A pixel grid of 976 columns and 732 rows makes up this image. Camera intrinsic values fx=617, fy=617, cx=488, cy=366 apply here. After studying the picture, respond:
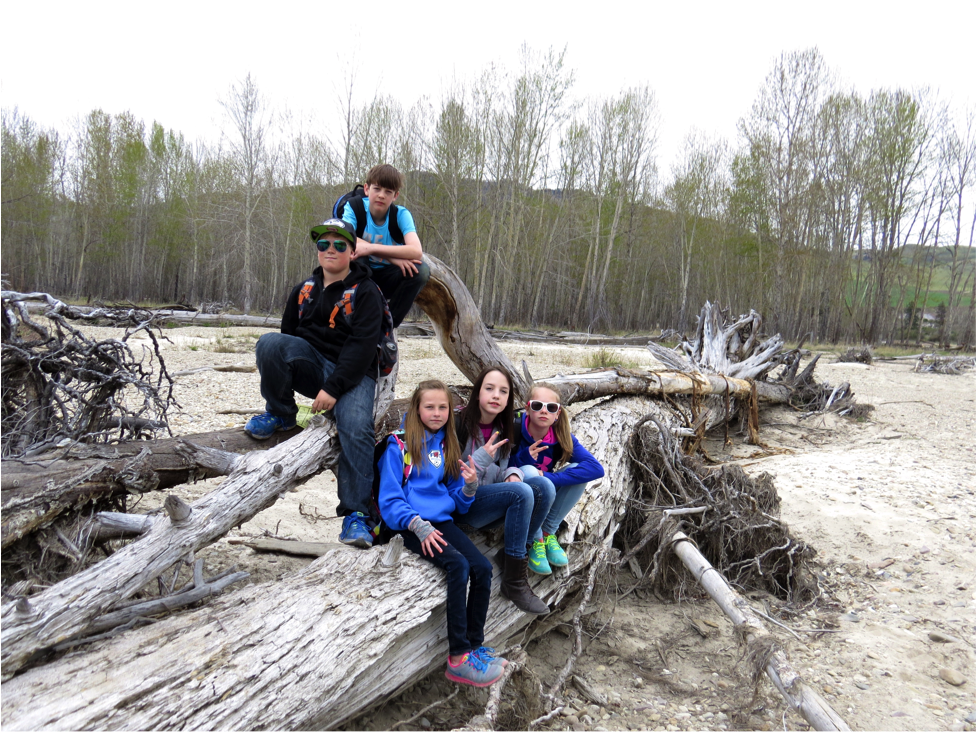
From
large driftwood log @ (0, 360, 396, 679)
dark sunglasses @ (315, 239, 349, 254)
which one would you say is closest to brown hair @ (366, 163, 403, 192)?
dark sunglasses @ (315, 239, 349, 254)

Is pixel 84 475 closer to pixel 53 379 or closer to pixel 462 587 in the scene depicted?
pixel 53 379

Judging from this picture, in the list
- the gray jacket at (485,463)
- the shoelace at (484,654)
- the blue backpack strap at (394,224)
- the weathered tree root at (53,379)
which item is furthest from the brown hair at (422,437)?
the weathered tree root at (53,379)

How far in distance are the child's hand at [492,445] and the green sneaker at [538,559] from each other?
496 millimetres

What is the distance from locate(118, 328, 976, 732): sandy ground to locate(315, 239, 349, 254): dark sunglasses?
190 centimetres

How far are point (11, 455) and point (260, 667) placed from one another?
56.8 inches

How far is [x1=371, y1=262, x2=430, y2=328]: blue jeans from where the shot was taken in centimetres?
356

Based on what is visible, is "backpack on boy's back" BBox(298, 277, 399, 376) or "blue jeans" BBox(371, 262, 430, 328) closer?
"backpack on boy's back" BBox(298, 277, 399, 376)

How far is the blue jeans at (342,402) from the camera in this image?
309 cm

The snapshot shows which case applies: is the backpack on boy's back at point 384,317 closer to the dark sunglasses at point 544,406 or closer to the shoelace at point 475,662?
the dark sunglasses at point 544,406

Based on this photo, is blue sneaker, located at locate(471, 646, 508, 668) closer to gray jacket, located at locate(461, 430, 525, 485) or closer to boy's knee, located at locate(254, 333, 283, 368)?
gray jacket, located at locate(461, 430, 525, 485)

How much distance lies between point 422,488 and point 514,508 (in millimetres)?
443

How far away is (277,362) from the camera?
312 cm

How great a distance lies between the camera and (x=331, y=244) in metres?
3.12

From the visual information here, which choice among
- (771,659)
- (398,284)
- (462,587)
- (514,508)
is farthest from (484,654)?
(398,284)
